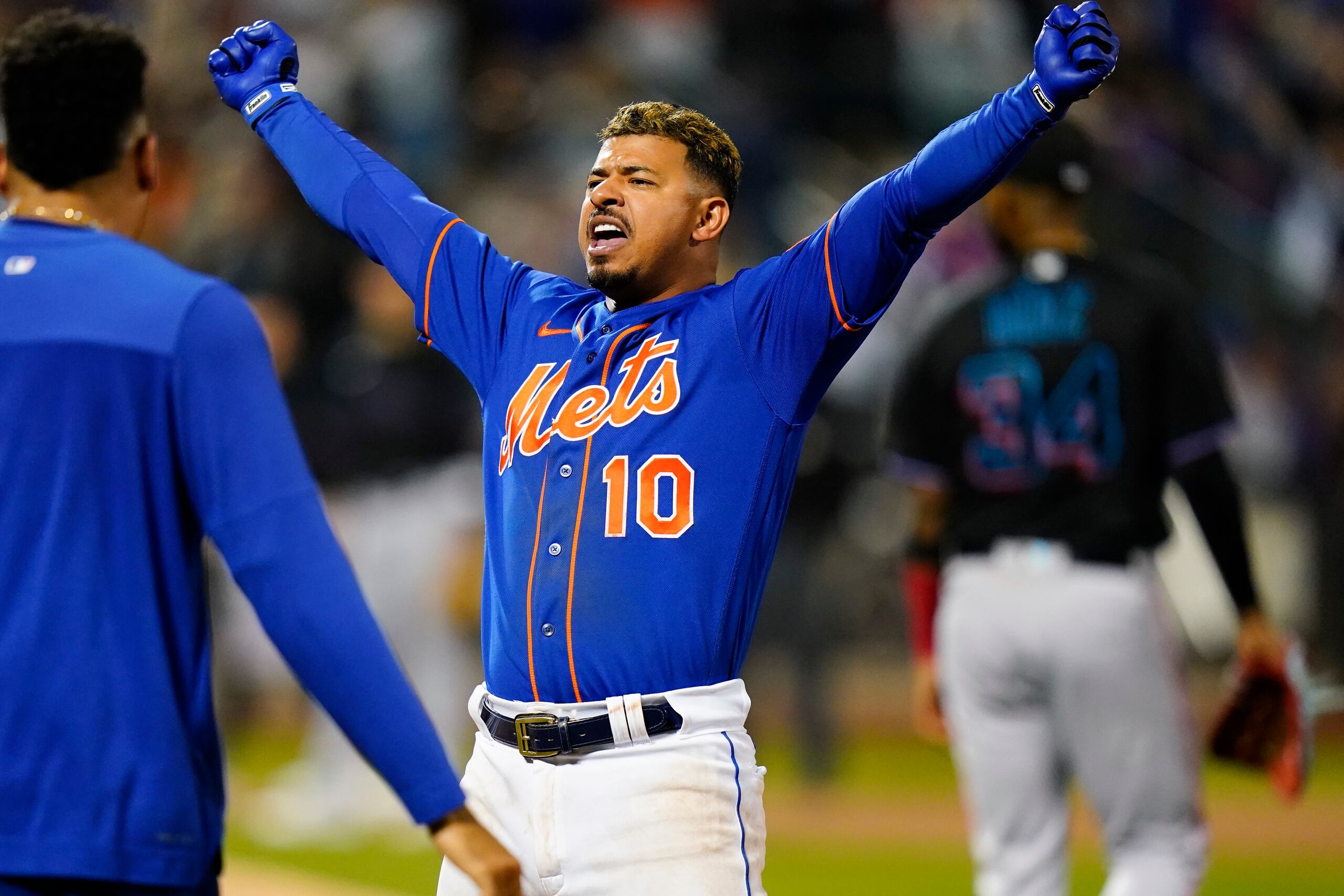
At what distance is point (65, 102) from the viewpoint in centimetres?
245

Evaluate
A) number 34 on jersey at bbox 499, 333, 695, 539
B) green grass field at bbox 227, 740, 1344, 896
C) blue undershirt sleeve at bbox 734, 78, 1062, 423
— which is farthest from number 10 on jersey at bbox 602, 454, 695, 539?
green grass field at bbox 227, 740, 1344, 896

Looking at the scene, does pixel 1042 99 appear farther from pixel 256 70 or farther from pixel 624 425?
pixel 256 70

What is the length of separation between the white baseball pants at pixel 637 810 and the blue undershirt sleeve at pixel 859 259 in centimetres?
63

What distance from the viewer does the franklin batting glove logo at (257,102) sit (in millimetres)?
3666

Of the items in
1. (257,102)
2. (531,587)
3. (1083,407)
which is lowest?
(531,587)

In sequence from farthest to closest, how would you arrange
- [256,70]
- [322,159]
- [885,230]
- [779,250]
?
[779,250] < [256,70] < [322,159] < [885,230]

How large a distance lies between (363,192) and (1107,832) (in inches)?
102

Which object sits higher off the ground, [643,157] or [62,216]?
[643,157]

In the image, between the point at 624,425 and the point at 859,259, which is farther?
the point at 624,425

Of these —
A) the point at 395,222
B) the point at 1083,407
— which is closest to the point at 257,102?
the point at 395,222

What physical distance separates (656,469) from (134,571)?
111 cm

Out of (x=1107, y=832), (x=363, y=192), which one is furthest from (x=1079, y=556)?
(x=363, y=192)

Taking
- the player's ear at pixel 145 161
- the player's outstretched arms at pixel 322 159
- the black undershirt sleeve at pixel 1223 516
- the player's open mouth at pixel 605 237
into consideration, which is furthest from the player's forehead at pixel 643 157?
the black undershirt sleeve at pixel 1223 516

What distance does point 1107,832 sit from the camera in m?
4.50
